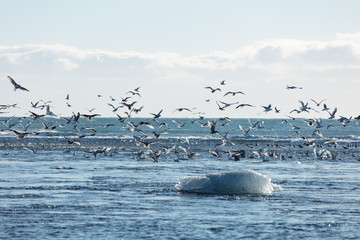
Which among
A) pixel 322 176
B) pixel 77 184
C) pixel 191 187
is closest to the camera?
pixel 191 187

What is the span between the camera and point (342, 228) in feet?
67.9

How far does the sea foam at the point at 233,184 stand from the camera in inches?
1115

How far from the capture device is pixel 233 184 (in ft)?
93.0

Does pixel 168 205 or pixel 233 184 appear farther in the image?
pixel 233 184

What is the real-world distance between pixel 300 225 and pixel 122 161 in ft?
94.7

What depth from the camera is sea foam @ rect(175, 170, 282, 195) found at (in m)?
28.3

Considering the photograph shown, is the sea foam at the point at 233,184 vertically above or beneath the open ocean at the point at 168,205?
above

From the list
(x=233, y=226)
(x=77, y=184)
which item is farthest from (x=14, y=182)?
(x=233, y=226)

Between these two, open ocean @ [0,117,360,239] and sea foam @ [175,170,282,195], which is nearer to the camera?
open ocean @ [0,117,360,239]

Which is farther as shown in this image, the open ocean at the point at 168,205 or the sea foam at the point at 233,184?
the sea foam at the point at 233,184

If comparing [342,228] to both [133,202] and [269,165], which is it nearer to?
[133,202]

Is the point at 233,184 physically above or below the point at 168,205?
above

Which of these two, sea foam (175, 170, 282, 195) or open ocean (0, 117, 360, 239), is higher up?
sea foam (175, 170, 282, 195)

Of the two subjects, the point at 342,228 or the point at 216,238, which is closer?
the point at 216,238
